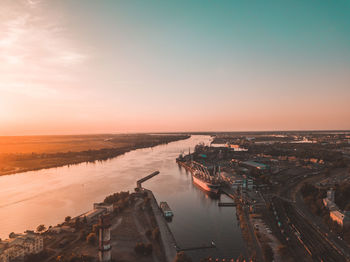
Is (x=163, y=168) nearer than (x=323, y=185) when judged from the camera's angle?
No

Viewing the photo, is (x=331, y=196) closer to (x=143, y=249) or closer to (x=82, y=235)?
(x=143, y=249)

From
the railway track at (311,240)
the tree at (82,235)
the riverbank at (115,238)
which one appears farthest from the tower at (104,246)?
the railway track at (311,240)

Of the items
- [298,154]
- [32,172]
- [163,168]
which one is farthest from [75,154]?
[298,154]

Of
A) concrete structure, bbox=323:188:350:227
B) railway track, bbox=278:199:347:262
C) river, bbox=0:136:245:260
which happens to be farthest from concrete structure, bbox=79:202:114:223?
concrete structure, bbox=323:188:350:227

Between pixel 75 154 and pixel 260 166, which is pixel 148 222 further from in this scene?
pixel 75 154

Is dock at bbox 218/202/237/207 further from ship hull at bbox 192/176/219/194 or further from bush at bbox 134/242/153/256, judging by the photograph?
bush at bbox 134/242/153/256

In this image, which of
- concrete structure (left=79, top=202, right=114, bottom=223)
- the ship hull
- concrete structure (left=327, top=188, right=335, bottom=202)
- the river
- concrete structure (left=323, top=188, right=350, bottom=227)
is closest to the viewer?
concrete structure (left=323, top=188, right=350, bottom=227)

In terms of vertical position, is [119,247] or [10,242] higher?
[10,242]
